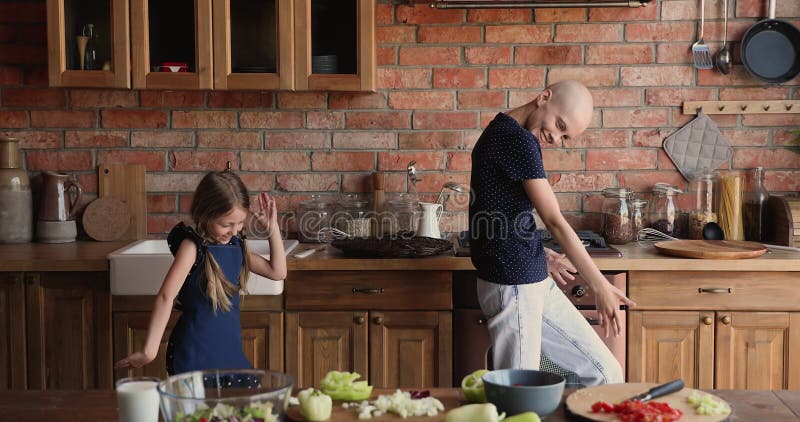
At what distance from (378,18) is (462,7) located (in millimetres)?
376

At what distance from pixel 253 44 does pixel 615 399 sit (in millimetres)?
2175

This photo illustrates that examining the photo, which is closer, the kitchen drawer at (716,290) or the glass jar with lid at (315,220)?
the kitchen drawer at (716,290)

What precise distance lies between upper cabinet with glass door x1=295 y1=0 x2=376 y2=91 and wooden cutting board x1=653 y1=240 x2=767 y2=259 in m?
1.23

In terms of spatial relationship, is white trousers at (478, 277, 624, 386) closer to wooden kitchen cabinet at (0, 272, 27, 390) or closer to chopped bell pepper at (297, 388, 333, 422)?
chopped bell pepper at (297, 388, 333, 422)

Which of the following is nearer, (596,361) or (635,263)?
(596,361)

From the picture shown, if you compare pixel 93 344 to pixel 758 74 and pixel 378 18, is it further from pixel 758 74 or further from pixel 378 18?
pixel 758 74

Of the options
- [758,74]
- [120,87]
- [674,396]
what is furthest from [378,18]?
[674,396]

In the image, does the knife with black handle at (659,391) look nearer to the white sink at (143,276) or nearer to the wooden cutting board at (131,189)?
the white sink at (143,276)

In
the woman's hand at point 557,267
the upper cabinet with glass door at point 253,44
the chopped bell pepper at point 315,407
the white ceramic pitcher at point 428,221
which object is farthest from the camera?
the white ceramic pitcher at point 428,221

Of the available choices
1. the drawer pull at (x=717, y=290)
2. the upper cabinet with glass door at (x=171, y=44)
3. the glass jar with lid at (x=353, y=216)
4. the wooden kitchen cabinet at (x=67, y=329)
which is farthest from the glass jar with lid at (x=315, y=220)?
the drawer pull at (x=717, y=290)

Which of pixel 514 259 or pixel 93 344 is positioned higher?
pixel 514 259

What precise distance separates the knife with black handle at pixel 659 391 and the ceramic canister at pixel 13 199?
8.85ft

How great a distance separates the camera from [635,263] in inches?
116

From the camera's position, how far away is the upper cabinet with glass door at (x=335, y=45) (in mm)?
3215
